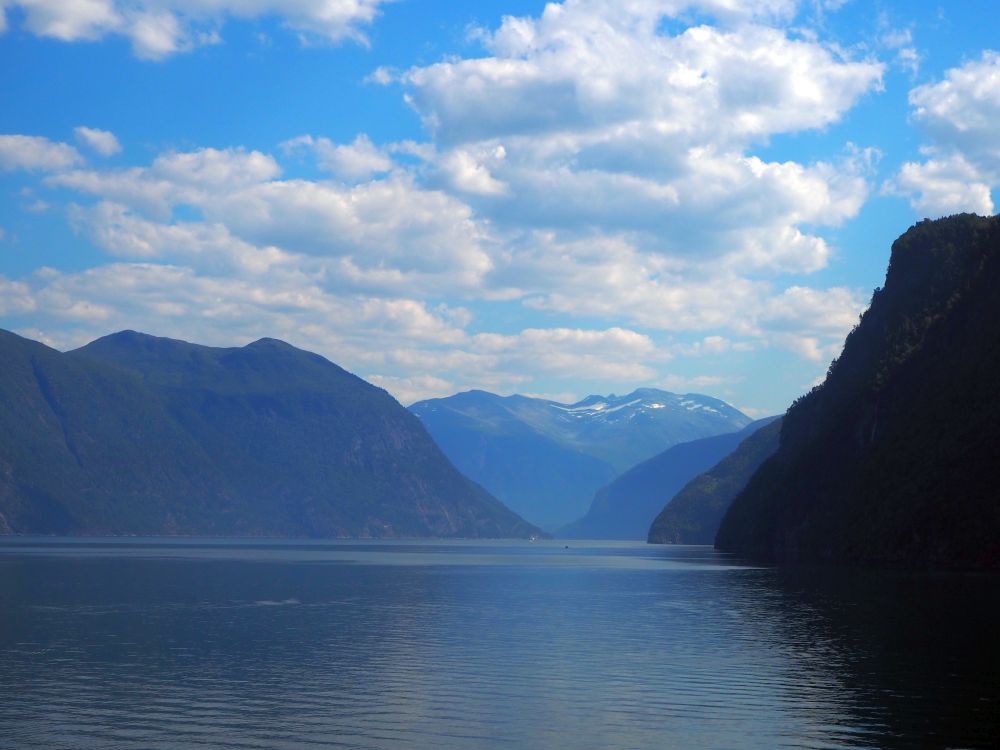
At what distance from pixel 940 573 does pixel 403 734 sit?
126404 millimetres

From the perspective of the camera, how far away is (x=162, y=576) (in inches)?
6614

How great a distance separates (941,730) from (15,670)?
159 feet

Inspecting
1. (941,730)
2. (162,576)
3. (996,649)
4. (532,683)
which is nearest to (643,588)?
(162,576)

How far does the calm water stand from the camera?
47.3m

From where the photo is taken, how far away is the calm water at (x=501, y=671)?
47.3m

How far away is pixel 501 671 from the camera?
65438mm

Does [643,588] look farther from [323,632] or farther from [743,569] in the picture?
[323,632]

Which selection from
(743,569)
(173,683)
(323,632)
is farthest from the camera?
(743,569)

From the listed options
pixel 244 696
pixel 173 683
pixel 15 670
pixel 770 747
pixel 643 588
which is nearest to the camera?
pixel 770 747

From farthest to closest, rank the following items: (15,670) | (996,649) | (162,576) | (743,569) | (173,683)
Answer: (743,569) < (162,576) < (996,649) < (15,670) < (173,683)

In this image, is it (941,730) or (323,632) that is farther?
(323,632)

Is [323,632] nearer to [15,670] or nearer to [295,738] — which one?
[15,670]

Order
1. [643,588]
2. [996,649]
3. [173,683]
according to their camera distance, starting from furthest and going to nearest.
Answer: [643,588], [996,649], [173,683]

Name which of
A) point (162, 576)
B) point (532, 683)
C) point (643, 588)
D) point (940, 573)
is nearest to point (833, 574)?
point (940, 573)
